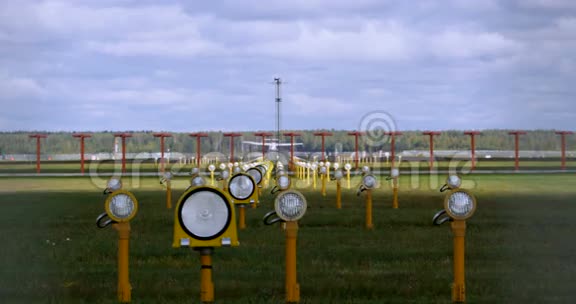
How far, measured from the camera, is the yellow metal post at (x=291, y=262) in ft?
31.6

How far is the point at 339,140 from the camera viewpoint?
109688mm

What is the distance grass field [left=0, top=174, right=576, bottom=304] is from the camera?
11031 mm

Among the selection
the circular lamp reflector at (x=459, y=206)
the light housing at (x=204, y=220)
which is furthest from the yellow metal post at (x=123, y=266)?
the circular lamp reflector at (x=459, y=206)

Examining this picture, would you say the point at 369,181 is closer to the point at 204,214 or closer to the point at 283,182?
the point at 283,182

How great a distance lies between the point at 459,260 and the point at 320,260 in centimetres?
392

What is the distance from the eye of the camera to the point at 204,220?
8.73 m

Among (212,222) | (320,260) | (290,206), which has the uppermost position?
(290,206)

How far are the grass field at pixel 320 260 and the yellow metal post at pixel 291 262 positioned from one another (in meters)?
0.43

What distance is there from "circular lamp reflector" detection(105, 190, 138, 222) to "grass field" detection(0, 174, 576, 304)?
1168mm

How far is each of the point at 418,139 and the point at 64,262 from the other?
70294mm

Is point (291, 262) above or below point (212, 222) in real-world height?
below

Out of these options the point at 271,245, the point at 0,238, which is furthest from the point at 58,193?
the point at 271,245

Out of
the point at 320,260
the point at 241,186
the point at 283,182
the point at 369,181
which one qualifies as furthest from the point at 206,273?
the point at 369,181

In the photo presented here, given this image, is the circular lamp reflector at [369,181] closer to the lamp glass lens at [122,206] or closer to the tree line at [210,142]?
the lamp glass lens at [122,206]
